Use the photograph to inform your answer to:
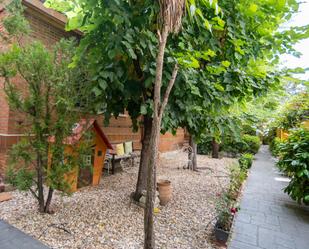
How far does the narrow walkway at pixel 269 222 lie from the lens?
11.2ft

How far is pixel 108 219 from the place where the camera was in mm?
3699

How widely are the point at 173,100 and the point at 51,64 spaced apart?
199 cm

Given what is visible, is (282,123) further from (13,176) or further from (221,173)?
(13,176)

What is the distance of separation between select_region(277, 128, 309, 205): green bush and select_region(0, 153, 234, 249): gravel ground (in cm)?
176

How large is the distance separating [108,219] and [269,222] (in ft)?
9.89

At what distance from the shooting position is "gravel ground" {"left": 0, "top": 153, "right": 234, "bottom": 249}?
121 inches

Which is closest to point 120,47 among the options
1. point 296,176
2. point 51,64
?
point 51,64

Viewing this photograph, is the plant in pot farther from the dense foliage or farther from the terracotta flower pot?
the dense foliage

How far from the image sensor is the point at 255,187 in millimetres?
6887

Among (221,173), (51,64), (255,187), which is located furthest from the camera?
(221,173)

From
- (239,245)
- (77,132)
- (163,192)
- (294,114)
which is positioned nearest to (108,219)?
(163,192)

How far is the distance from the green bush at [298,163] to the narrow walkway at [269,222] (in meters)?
0.44

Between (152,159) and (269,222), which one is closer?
(152,159)

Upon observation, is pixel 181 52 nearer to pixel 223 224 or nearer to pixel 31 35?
pixel 223 224
